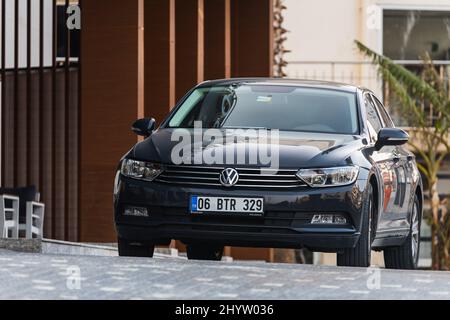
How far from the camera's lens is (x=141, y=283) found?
1020 cm

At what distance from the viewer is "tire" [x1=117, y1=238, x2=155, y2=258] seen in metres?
12.9

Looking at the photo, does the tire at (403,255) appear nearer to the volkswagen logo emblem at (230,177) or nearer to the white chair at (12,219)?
the volkswagen logo emblem at (230,177)

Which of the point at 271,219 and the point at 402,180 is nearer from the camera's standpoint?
the point at 271,219

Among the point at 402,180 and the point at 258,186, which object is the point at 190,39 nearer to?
the point at 402,180

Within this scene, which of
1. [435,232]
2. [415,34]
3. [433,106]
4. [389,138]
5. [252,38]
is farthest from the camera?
[415,34]

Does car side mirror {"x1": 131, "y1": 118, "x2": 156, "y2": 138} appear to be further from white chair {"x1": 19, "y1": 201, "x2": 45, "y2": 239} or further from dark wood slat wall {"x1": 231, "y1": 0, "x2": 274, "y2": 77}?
dark wood slat wall {"x1": 231, "y1": 0, "x2": 274, "y2": 77}

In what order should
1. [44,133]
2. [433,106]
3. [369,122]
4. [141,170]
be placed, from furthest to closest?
[433,106], [44,133], [369,122], [141,170]

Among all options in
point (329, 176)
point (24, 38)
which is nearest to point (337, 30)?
point (24, 38)

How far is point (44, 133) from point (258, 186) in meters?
9.27

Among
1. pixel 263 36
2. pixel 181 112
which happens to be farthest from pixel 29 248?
pixel 263 36

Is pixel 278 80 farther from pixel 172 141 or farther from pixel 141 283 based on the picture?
pixel 141 283

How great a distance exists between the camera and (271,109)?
13.6 m

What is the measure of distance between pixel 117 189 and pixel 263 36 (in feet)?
41.1

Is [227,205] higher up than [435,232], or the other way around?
[227,205]
